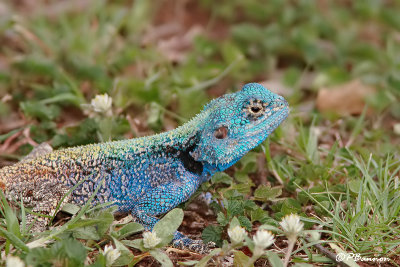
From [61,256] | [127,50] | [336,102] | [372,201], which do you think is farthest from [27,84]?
[372,201]

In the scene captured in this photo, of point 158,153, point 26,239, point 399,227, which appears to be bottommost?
point 399,227

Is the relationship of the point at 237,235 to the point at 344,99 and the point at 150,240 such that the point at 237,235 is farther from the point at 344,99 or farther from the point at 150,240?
the point at 344,99

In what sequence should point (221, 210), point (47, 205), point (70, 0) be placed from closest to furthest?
point (47, 205), point (221, 210), point (70, 0)

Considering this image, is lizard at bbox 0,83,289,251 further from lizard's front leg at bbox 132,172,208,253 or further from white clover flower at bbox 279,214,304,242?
white clover flower at bbox 279,214,304,242

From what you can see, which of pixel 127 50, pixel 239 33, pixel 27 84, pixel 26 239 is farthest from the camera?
pixel 239 33

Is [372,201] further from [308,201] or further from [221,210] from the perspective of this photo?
[221,210]

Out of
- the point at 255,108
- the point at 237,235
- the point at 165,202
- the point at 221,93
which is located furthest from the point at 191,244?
the point at 221,93

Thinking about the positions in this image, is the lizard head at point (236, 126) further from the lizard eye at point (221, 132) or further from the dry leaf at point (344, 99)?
the dry leaf at point (344, 99)
